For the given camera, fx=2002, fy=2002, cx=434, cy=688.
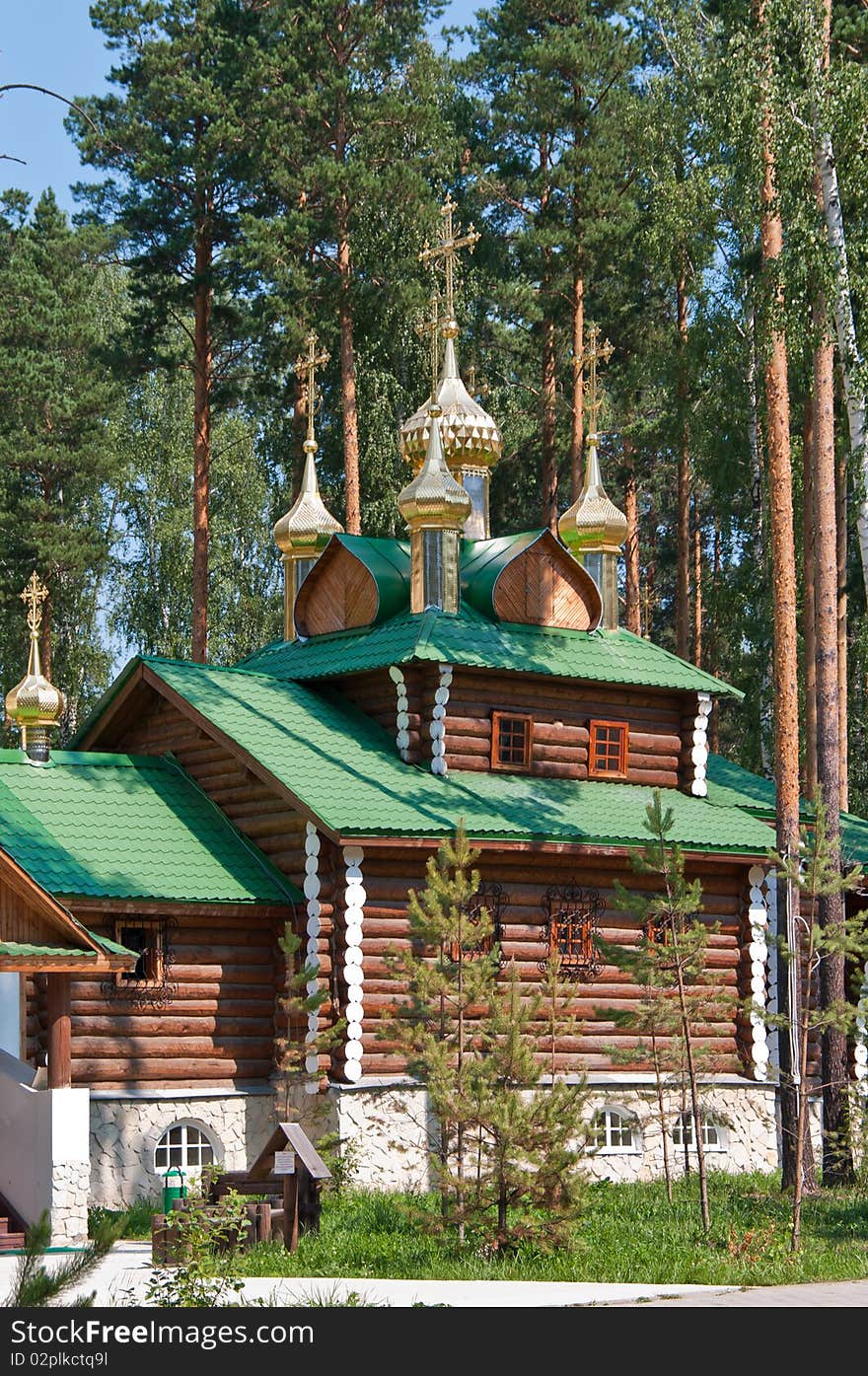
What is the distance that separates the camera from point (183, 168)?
104 ft

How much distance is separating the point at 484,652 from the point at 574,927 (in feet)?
9.93

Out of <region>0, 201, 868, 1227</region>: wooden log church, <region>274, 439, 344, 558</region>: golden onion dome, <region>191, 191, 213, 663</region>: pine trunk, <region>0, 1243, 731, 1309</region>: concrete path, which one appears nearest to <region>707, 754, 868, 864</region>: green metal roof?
<region>0, 201, 868, 1227</region>: wooden log church

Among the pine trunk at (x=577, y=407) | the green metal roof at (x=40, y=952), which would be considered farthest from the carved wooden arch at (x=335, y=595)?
the pine trunk at (x=577, y=407)

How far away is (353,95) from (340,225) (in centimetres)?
217

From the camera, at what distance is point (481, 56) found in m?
36.1

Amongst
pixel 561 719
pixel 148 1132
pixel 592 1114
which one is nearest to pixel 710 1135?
pixel 592 1114

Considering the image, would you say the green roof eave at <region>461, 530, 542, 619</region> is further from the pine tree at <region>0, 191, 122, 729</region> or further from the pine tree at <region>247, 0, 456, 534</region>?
the pine tree at <region>0, 191, 122, 729</region>

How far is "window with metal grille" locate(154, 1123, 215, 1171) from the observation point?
18.8m

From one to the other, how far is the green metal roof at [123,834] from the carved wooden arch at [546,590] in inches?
164

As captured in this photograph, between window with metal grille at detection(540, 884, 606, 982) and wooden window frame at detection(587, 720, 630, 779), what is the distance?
1.89m

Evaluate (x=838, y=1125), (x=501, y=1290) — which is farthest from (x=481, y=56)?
(x=501, y=1290)

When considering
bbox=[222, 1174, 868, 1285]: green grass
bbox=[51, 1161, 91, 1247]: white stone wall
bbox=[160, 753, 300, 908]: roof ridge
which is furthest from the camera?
bbox=[160, 753, 300, 908]: roof ridge

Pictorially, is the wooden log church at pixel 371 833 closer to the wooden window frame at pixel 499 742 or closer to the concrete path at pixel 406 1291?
the wooden window frame at pixel 499 742

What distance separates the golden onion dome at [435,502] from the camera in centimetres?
2186
